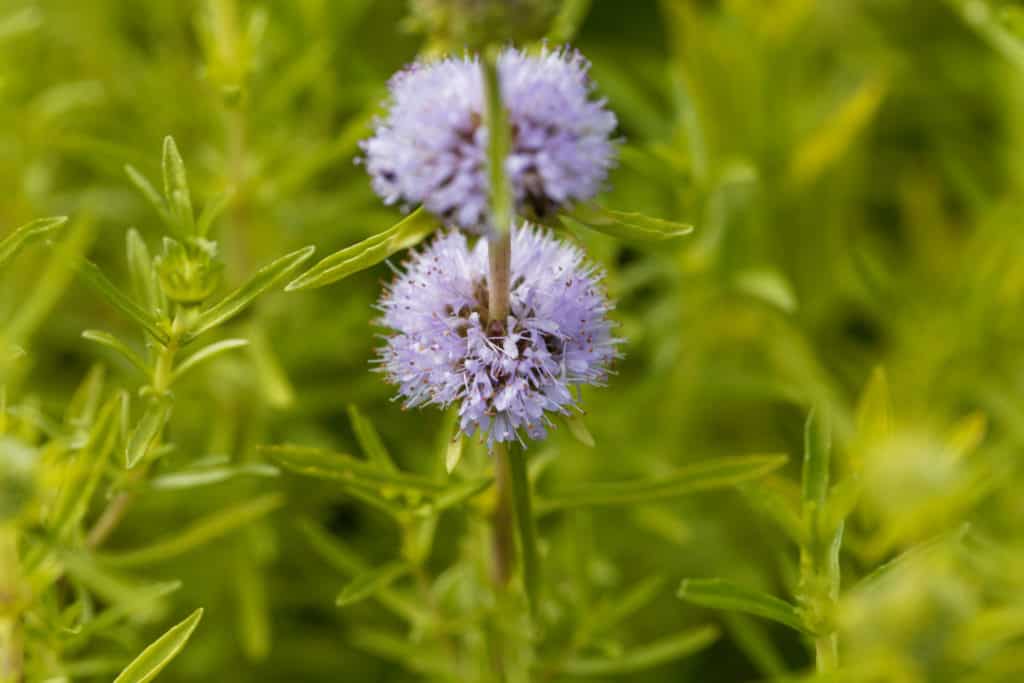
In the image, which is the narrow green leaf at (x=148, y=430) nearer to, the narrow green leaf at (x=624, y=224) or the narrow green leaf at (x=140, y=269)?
the narrow green leaf at (x=140, y=269)

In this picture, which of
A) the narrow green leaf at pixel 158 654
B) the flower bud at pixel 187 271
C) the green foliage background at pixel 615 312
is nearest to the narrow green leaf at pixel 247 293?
the flower bud at pixel 187 271

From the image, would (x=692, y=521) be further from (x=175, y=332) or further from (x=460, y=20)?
(x=460, y=20)

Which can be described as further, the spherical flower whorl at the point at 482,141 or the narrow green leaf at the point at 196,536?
the narrow green leaf at the point at 196,536

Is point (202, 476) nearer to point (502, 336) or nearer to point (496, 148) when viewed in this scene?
point (502, 336)

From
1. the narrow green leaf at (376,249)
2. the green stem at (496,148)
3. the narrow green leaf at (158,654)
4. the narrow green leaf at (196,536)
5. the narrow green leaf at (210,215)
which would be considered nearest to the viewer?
the green stem at (496,148)

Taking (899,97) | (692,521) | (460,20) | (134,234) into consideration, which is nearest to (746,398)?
(692,521)

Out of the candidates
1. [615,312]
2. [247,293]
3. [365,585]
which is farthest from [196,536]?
[615,312]

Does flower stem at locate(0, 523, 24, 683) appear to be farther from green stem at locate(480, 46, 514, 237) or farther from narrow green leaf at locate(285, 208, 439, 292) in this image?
green stem at locate(480, 46, 514, 237)
